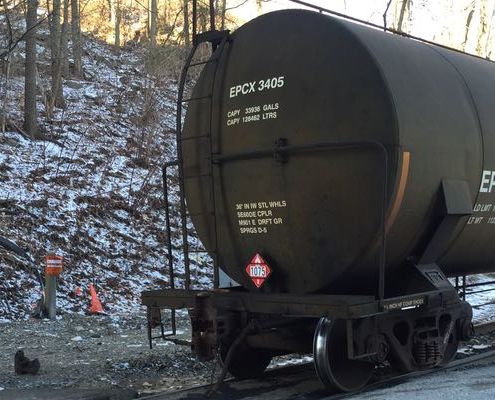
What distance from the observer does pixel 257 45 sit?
250 inches

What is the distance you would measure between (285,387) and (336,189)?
7.55ft

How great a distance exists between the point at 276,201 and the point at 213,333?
1.41 metres

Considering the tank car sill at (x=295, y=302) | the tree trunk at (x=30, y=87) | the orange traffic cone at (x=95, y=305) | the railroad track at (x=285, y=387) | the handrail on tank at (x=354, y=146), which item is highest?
the tree trunk at (x=30, y=87)

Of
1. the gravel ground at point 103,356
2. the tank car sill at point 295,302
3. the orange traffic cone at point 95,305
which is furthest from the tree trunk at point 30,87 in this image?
the tank car sill at point 295,302

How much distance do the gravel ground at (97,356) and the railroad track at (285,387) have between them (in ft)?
1.91

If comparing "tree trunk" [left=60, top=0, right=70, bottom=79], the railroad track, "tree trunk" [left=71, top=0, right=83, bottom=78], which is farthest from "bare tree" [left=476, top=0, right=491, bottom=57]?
the railroad track

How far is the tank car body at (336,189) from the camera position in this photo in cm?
560

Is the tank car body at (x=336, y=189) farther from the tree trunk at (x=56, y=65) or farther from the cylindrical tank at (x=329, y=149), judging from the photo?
the tree trunk at (x=56, y=65)

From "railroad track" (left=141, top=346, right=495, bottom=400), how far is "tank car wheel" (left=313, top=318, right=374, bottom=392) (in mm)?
115

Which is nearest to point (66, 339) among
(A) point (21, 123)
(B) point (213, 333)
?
(B) point (213, 333)

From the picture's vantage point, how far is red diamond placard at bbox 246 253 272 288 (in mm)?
6188

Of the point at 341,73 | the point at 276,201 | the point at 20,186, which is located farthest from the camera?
the point at 20,186

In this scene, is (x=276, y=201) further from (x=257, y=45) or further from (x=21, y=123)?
(x=21, y=123)

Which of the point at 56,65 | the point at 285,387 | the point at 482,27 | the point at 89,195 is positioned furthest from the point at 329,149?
the point at 482,27
